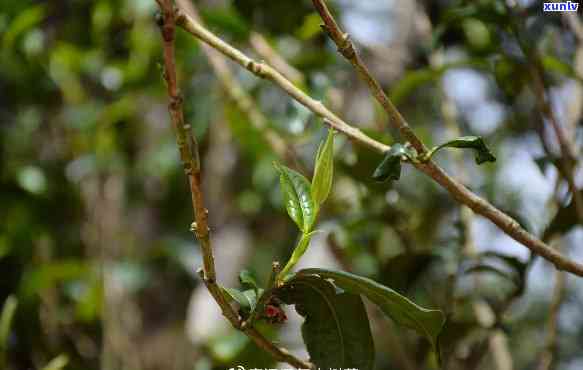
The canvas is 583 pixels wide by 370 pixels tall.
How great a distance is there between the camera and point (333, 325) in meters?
0.49

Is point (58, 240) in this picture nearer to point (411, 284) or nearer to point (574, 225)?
point (411, 284)

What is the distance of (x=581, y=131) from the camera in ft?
2.79

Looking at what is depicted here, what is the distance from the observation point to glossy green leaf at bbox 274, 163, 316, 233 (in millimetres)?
465

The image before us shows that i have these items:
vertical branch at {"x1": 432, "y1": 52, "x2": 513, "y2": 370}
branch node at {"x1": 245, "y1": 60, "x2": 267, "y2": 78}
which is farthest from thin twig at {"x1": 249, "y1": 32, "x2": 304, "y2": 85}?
branch node at {"x1": 245, "y1": 60, "x2": 267, "y2": 78}

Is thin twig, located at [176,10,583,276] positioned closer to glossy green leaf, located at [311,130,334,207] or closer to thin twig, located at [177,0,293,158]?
glossy green leaf, located at [311,130,334,207]

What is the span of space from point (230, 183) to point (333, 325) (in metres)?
1.06

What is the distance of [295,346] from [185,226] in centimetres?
40

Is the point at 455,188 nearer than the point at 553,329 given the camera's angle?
Yes

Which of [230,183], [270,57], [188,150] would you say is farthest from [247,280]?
[230,183]

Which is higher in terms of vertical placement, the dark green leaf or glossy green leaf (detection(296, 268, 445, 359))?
the dark green leaf

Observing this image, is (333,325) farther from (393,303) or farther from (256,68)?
(256,68)

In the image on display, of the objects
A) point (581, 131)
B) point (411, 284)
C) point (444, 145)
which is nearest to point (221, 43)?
point (444, 145)

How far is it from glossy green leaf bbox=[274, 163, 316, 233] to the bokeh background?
0.26 meters

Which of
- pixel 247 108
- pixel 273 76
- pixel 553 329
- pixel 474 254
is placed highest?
pixel 247 108
